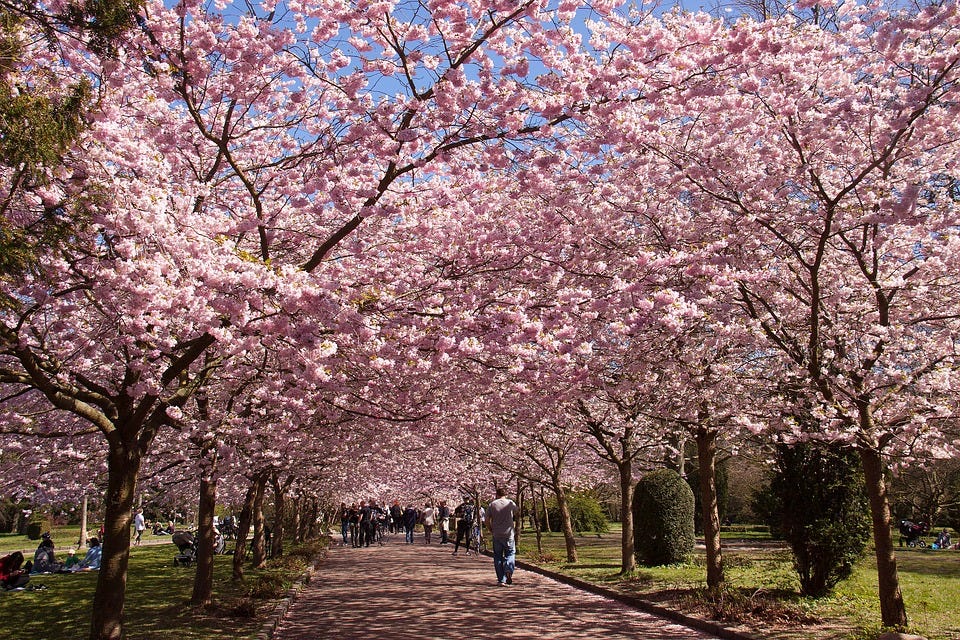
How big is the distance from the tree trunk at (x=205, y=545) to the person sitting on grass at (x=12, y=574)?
741 centimetres

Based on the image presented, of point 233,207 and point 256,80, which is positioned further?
point 233,207

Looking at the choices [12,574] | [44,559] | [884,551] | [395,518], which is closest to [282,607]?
[884,551]

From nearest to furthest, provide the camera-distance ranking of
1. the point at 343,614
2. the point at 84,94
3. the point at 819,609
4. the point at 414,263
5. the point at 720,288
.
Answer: the point at 84,94, the point at 720,288, the point at 414,263, the point at 819,609, the point at 343,614

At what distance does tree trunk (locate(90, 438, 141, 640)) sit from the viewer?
704 cm

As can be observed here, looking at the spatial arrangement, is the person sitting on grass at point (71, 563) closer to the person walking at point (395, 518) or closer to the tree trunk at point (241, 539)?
the tree trunk at point (241, 539)

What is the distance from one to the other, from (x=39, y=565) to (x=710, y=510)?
1878 centimetres

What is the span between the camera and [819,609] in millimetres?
10125

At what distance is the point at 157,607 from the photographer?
1224 cm

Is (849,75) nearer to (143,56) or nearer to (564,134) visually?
(564,134)

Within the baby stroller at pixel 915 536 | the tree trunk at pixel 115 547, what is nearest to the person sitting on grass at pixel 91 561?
the tree trunk at pixel 115 547

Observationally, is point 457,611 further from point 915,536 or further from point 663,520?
point 915,536

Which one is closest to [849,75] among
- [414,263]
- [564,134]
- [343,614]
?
[564,134]

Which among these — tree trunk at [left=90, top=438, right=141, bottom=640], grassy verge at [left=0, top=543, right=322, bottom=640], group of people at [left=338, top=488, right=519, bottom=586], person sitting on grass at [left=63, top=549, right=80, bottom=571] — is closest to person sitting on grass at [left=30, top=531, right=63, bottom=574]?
person sitting on grass at [left=63, top=549, right=80, bottom=571]

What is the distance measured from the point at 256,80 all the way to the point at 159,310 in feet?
9.67
